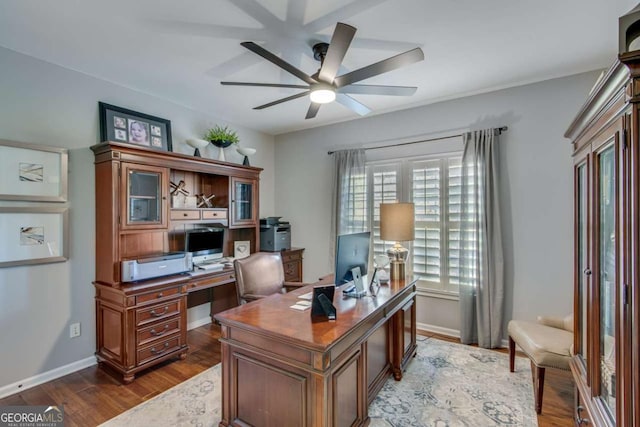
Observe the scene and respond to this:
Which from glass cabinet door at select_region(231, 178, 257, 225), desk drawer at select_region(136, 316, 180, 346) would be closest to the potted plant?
glass cabinet door at select_region(231, 178, 257, 225)

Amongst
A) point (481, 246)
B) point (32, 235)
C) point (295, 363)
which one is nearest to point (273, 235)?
point (32, 235)

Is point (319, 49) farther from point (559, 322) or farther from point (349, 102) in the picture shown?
point (559, 322)

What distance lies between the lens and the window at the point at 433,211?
3.44 meters

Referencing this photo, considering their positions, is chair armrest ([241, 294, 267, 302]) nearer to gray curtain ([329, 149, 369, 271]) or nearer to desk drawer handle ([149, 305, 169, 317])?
desk drawer handle ([149, 305, 169, 317])

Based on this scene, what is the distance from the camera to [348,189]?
4.08 m

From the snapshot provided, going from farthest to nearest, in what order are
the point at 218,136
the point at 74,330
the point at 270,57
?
the point at 218,136 < the point at 74,330 < the point at 270,57

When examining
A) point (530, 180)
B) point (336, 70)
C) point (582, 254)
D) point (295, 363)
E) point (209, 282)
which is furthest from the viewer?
point (209, 282)

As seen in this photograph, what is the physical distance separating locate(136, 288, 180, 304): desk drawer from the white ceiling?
6.58 feet

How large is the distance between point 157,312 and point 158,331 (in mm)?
175

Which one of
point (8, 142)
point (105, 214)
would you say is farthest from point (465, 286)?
point (8, 142)

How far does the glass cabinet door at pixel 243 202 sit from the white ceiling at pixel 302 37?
47.0 inches

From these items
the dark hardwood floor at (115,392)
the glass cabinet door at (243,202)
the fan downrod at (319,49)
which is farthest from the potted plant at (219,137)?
the dark hardwood floor at (115,392)

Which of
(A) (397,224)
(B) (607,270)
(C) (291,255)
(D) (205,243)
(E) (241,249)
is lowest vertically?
(C) (291,255)

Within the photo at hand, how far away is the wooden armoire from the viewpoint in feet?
3.30
